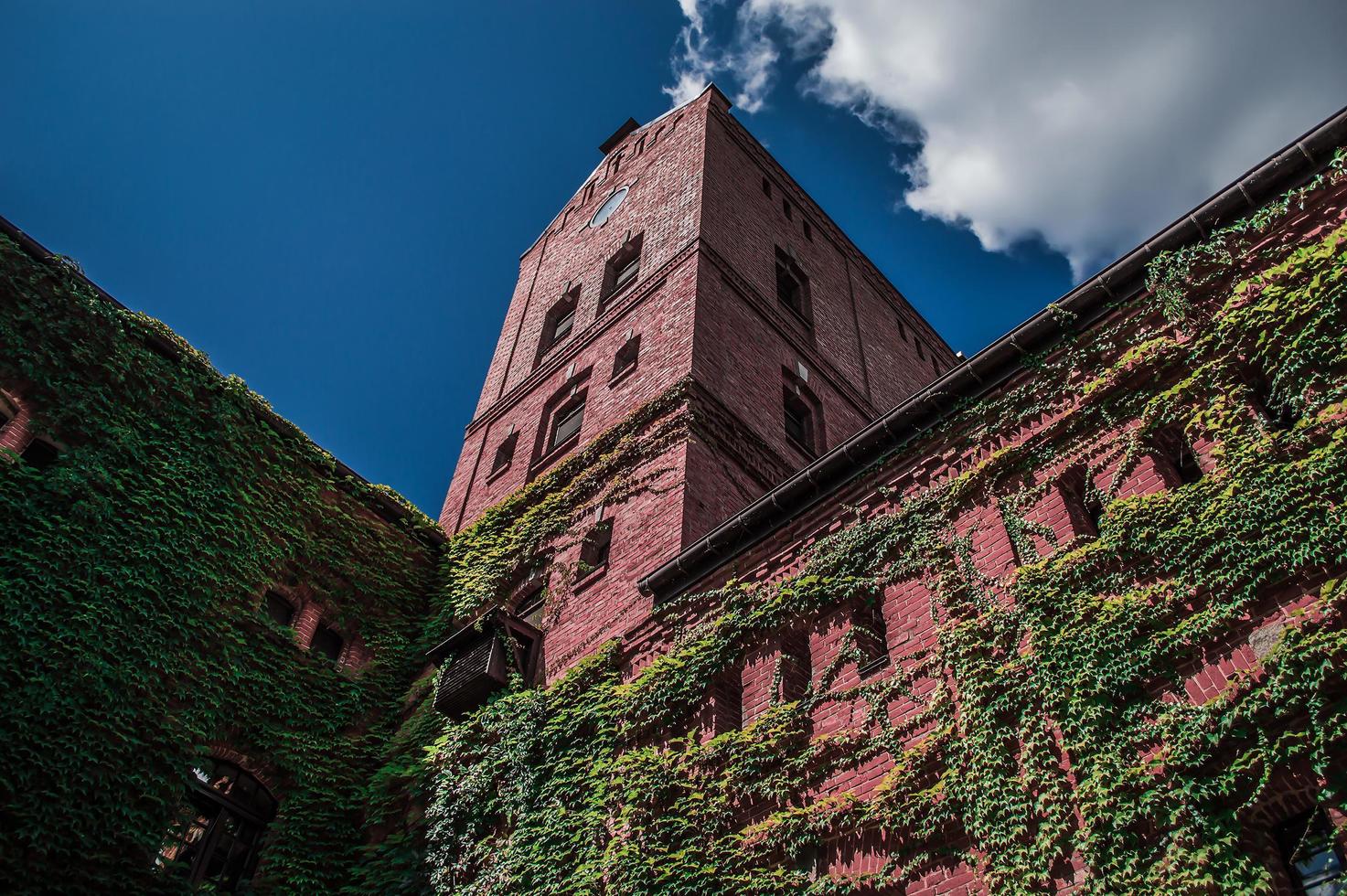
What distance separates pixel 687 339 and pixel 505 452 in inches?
189

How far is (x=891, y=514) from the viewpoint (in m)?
9.76

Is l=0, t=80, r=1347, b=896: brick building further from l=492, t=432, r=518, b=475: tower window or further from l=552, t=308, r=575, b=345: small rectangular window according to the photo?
l=552, t=308, r=575, b=345: small rectangular window

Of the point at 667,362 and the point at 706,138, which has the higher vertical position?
the point at 706,138

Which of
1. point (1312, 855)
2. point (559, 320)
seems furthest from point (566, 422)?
point (1312, 855)

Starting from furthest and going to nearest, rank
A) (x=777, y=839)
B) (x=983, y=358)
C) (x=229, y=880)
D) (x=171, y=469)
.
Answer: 1. (x=171, y=469)
2. (x=229, y=880)
3. (x=983, y=358)
4. (x=777, y=839)

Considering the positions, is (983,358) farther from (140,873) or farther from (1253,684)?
(140,873)

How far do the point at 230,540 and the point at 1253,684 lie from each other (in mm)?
11555

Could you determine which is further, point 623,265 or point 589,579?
point 623,265

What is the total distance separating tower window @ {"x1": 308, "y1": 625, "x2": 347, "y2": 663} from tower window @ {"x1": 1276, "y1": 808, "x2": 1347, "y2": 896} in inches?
465

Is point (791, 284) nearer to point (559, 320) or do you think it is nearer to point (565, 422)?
point (559, 320)

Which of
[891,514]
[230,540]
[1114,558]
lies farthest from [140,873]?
[1114,558]

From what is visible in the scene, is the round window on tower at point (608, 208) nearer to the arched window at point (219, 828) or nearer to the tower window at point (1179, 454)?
the arched window at point (219, 828)

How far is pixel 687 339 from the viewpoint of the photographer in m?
16.8

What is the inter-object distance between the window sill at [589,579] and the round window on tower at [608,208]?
43.6 feet
